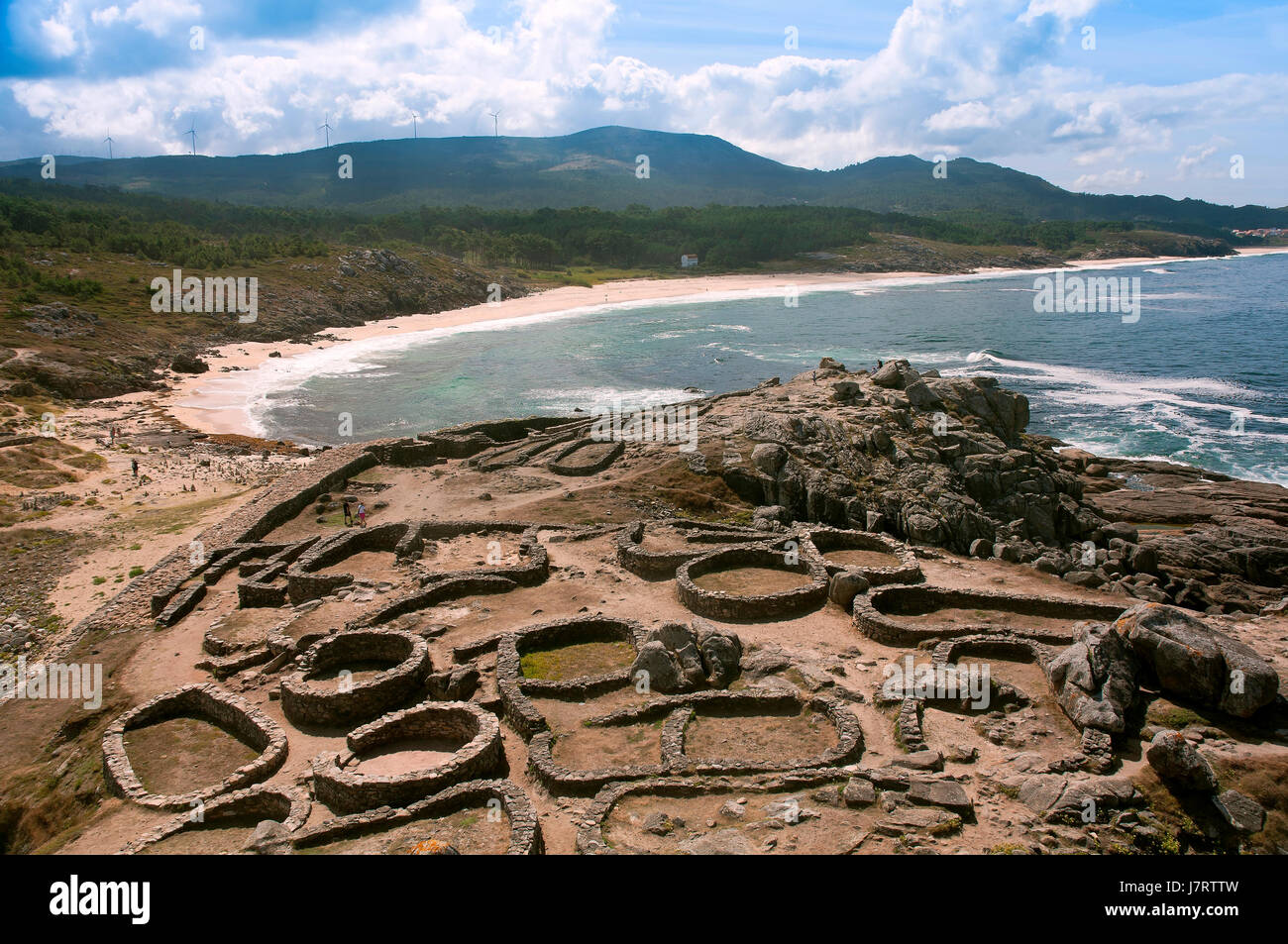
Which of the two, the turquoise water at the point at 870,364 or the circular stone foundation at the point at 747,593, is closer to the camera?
the circular stone foundation at the point at 747,593

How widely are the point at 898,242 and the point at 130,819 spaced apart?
167824 mm

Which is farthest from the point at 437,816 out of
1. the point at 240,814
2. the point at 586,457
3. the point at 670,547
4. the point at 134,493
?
the point at 134,493

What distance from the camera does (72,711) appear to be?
18922mm

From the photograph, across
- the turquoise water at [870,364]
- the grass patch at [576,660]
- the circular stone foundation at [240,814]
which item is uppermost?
the turquoise water at [870,364]

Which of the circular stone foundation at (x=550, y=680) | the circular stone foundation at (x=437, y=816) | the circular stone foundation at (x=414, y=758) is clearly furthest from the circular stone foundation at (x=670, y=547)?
the circular stone foundation at (x=437, y=816)

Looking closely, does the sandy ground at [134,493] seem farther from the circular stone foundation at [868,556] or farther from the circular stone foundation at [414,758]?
the circular stone foundation at [868,556]

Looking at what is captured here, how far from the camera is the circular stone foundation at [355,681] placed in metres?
17.2

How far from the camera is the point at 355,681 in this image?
60.7 ft

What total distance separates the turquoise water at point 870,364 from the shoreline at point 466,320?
190 cm

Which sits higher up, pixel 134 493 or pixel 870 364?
pixel 870 364

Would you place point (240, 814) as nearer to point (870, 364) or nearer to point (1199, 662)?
point (1199, 662)

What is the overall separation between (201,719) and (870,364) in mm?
→ 58924

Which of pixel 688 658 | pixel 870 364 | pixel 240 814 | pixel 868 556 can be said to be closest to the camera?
pixel 240 814
